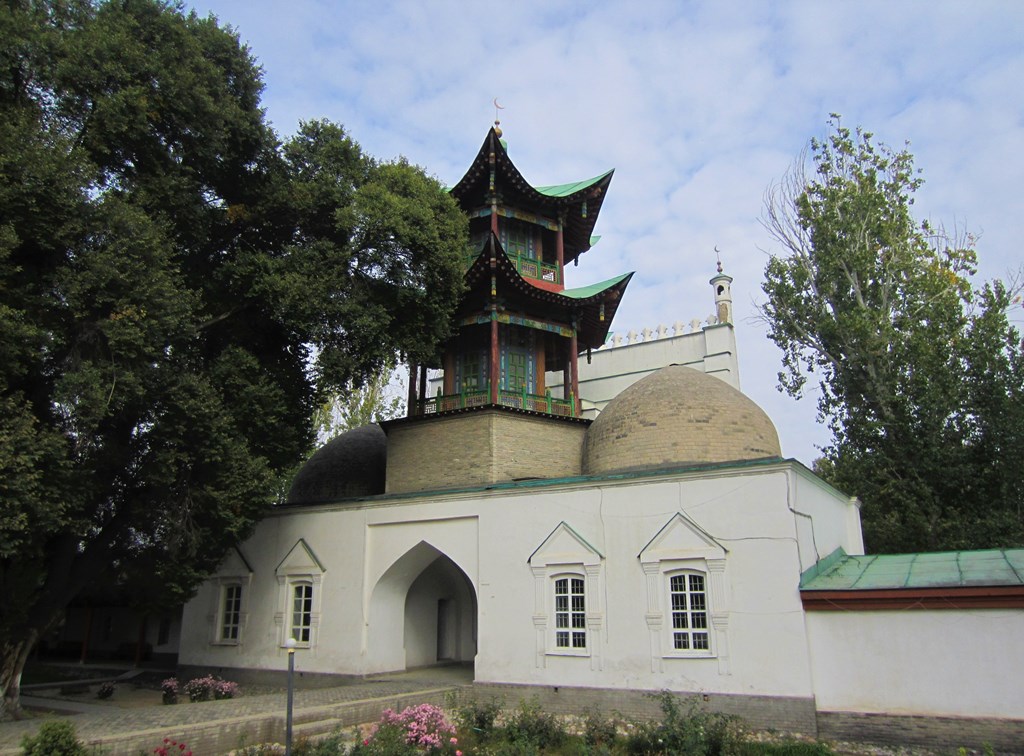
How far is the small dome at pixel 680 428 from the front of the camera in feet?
54.7

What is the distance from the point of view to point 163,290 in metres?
13.9

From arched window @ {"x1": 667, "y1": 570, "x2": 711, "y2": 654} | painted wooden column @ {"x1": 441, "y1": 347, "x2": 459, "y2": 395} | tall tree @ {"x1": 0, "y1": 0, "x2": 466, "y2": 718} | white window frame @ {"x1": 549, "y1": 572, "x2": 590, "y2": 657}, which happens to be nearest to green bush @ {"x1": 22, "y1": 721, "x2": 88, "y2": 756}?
tall tree @ {"x1": 0, "y1": 0, "x2": 466, "y2": 718}

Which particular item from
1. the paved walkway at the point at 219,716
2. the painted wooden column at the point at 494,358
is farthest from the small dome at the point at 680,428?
the paved walkway at the point at 219,716

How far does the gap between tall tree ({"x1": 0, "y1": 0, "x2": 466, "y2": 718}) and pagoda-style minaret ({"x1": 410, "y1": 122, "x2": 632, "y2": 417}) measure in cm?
151

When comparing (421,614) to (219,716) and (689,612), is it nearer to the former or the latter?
(219,716)

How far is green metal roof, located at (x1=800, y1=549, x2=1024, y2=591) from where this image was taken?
11883mm

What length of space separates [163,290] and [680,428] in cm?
1061

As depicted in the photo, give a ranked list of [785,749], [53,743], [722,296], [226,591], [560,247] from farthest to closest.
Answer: [722,296] → [560,247] → [226,591] → [785,749] → [53,743]

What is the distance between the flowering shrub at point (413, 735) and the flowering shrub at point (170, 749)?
2.32m

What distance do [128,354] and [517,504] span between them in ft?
25.4

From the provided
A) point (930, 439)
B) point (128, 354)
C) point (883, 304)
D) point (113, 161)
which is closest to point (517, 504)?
point (128, 354)

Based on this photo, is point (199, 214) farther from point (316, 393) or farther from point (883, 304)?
point (883, 304)

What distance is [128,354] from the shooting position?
530 inches

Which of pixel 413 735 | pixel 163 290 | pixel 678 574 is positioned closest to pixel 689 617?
pixel 678 574
